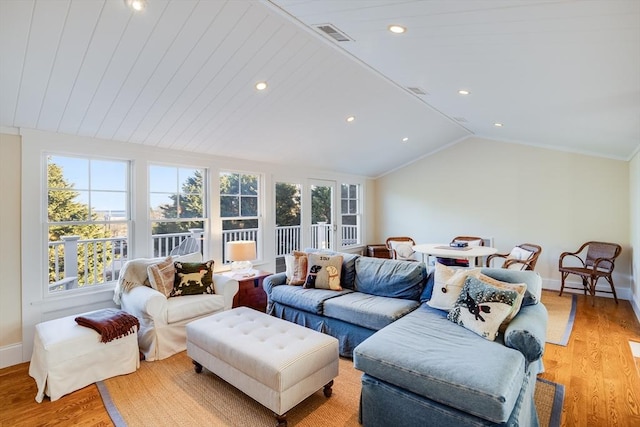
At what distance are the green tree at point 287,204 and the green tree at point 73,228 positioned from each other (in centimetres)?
275

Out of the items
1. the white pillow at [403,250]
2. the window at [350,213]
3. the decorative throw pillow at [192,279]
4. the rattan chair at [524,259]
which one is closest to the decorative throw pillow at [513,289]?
the rattan chair at [524,259]

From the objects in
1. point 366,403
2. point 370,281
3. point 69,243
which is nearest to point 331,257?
point 370,281

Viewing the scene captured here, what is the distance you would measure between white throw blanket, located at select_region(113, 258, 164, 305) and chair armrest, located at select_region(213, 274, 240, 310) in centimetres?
76

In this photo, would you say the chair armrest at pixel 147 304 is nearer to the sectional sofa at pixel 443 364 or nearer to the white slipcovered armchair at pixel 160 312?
the white slipcovered armchair at pixel 160 312

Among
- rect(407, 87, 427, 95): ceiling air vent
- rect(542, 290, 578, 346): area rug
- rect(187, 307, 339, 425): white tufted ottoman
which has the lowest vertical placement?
rect(542, 290, 578, 346): area rug

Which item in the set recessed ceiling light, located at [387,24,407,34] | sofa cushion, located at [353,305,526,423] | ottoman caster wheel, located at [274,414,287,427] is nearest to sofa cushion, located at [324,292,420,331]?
sofa cushion, located at [353,305,526,423]

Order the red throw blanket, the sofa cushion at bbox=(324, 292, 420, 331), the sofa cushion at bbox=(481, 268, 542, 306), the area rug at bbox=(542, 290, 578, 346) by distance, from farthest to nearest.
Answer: the area rug at bbox=(542, 290, 578, 346) → the sofa cushion at bbox=(324, 292, 420, 331) → the red throw blanket → the sofa cushion at bbox=(481, 268, 542, 306)

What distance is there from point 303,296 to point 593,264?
4.72m

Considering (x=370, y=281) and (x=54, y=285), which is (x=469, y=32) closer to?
(x=370, y=281)

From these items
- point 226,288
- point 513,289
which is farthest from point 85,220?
point 513,289

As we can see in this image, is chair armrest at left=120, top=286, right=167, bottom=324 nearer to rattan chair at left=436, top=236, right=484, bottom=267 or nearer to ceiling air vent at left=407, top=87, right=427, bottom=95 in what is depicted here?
ceiling air vent at left=407, top=87, right=427, bottom=95

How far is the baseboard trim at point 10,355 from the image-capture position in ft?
9.86

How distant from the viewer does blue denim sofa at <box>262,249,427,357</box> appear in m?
3.07

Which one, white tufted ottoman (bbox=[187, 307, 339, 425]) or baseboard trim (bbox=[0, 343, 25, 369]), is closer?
white tufted ottoman (bbox=[187, 307, 339, 425])
